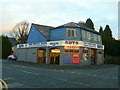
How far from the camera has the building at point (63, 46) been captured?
100 ft

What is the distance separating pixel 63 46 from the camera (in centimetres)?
3031

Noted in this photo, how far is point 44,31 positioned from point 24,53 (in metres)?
8.29

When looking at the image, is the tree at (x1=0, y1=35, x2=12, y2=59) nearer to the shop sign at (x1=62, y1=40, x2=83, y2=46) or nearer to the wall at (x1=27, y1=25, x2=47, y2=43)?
the wall at (x1=27, y1=25, x2=47, y2=43)

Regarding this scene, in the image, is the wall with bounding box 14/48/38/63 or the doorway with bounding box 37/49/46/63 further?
the wall with bounding box 14/48/38/63

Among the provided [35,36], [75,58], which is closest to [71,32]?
[75,58]

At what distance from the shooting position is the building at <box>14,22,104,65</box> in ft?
100

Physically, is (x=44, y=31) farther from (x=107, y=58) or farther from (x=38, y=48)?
(x=107, y=58)

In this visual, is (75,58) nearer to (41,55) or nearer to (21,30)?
(41,55)

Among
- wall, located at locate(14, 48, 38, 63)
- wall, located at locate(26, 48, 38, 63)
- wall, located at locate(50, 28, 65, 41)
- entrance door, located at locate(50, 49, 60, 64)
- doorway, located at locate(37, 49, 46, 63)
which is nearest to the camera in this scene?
wall, located at locate(50, 28, 65, 41)

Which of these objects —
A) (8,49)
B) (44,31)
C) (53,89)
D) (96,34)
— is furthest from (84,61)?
(8,49)

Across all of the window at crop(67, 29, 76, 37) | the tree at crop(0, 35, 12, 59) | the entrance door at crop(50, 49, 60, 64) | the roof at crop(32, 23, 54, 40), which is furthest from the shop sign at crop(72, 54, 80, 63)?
the tree at crop(0, 35, 12, 59)

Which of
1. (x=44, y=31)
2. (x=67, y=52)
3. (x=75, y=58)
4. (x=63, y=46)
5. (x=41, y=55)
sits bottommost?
(x=75, y=58)

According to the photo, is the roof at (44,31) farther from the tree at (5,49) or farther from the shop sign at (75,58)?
the tree at (5,49)

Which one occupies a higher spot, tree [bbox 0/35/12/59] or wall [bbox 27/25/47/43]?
wall [bbox 27/25/47/43]
